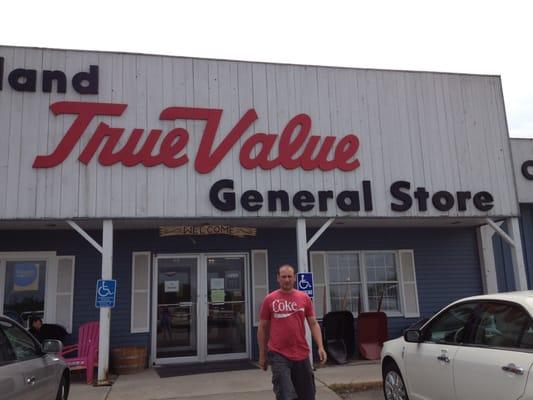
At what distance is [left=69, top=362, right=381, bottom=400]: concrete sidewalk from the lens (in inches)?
294

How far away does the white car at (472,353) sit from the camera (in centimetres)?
411

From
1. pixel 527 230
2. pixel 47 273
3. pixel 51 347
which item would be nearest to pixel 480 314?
pixel 51 347

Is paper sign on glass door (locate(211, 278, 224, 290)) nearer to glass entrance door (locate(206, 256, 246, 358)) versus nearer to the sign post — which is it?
glass entrance door (locate(206, 256, 246, 358))

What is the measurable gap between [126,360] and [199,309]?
1802 mm

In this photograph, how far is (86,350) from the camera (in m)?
9.32

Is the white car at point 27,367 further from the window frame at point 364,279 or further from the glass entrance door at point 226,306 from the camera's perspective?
the window frame at point 364,279

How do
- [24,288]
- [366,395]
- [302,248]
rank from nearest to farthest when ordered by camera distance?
[366,395] → [302,248] → [24,288]

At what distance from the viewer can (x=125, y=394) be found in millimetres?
7707

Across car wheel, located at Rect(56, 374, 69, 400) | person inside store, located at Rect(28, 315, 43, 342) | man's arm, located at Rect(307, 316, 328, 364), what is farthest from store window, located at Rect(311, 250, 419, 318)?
car wheel, located at Rect(56, 374, 69, 400)

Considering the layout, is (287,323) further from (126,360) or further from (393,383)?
(126,360)

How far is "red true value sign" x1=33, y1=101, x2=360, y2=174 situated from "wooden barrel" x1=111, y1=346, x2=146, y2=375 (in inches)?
138

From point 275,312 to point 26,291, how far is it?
717cm

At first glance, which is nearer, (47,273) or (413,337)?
(413,337)

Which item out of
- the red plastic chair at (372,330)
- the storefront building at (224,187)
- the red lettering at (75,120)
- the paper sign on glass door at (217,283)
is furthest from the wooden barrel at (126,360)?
the red plastic chair at (372,330)
